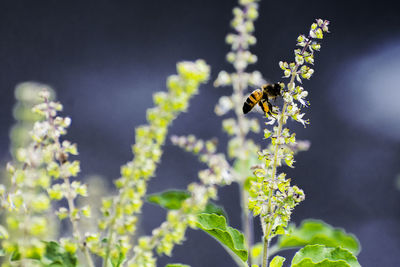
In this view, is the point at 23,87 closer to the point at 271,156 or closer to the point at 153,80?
the point at 271,156

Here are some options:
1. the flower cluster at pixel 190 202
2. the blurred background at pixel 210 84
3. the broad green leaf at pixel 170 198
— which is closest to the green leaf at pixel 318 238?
the broad green leaf at pixel 170 198

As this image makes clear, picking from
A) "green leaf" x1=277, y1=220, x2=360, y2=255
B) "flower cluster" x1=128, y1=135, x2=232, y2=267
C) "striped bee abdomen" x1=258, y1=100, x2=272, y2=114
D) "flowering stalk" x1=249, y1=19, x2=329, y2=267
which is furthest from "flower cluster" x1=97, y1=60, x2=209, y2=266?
"green leaf" x1=277, y1=220, x2=360, y2=255

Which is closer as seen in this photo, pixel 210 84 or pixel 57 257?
pixel 57 257

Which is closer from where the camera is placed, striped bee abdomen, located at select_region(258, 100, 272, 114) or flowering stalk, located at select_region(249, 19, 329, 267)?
flowering stalk, located at select_region(249, 19, 329, 267)

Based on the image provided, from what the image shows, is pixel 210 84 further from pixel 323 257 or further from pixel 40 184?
pixel 40 184

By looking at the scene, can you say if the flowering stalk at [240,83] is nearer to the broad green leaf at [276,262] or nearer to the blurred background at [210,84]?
the broad green leaf at [276,262]

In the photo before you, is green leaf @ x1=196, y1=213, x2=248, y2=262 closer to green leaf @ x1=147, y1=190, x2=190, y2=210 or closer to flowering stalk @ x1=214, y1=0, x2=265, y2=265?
flowering stalk @ x1=214, y1=0, x2=265, y2=265

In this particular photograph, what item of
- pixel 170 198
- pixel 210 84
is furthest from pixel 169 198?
pixel 210 84
